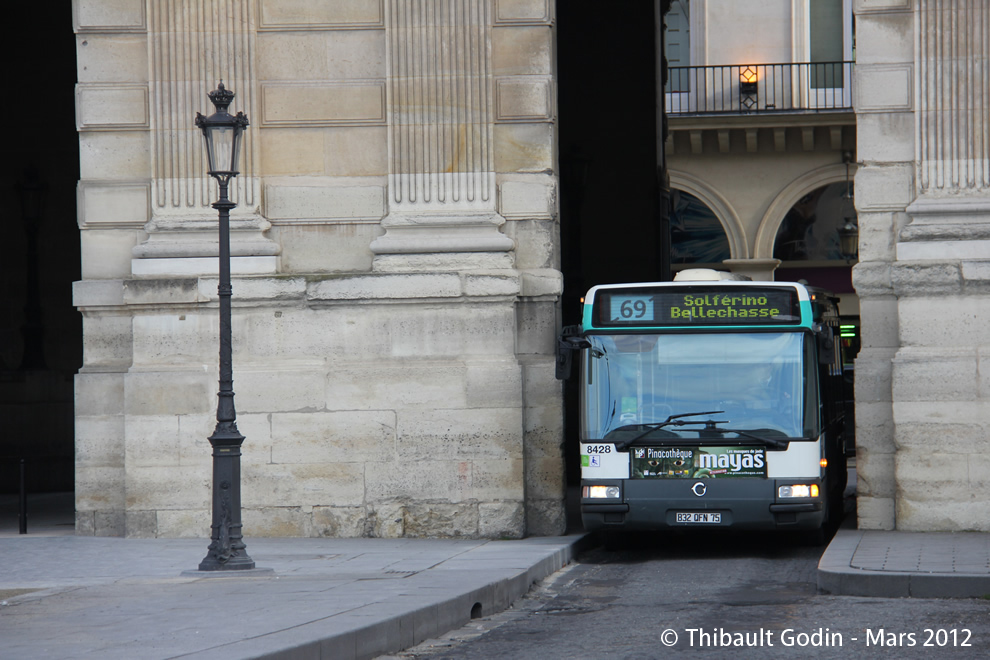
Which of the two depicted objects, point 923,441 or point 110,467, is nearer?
point 923,441

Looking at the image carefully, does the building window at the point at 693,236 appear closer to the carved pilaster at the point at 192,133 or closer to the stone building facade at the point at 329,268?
the stone building facade at the point at 329,268

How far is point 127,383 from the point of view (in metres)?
14.7

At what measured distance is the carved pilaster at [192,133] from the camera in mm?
14812

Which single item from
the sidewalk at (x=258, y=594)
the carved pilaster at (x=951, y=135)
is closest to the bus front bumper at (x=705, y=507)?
the sidewalk at (x=258, y=594)

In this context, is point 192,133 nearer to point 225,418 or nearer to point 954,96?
point 225,418

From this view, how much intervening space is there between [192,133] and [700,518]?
21.6 ft

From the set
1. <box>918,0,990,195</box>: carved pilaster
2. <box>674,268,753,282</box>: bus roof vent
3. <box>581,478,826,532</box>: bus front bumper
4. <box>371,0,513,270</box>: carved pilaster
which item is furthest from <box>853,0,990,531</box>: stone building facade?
<box>371,0,513,270</box>: carved pilaster

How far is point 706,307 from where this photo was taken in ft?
45.2

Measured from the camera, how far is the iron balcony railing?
33812 mm

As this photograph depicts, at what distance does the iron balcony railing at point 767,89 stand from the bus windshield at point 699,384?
21.1 m

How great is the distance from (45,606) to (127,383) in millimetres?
5192

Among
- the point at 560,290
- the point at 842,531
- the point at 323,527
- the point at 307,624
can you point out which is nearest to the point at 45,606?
the point at 307,624

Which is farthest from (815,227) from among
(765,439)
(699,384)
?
(765,439)

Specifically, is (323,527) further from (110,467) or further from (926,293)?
(926,293)
